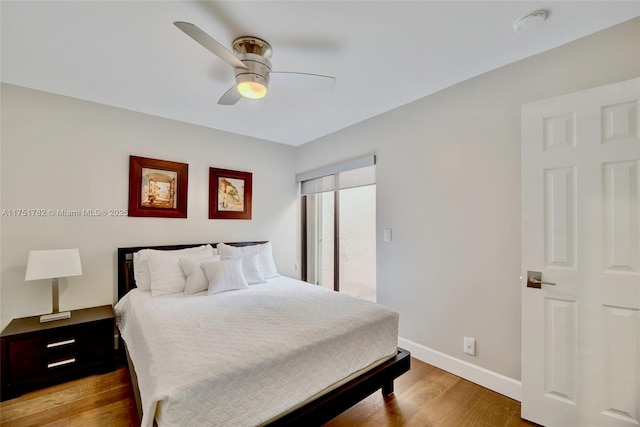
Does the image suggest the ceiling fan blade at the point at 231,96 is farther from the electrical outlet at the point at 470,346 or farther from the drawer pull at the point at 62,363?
the electrical outlet at the point at 470,346

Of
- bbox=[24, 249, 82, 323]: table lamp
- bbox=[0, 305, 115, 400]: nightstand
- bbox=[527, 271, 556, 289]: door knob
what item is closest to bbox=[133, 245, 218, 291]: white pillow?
bbox=[0, 305, 115, 400]: nightstand

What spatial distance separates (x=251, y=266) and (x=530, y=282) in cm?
247

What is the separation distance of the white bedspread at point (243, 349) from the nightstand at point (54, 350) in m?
0.23

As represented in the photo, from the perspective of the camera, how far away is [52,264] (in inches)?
91.4

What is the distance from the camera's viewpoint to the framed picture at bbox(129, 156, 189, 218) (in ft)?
9.77

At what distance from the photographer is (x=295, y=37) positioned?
1.82m

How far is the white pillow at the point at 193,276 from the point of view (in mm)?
2631

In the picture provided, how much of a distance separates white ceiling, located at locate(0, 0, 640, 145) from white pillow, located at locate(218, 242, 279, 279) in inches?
64.4

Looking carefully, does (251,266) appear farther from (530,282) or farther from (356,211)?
(530,282)

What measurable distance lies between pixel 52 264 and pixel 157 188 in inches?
45.0

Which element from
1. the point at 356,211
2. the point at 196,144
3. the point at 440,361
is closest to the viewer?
the point at 440,361

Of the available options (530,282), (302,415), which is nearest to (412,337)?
(530,282)

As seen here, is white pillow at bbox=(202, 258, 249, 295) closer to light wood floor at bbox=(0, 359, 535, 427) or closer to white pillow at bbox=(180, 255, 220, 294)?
white pillow at bbox=(180, 255, 220, 294)

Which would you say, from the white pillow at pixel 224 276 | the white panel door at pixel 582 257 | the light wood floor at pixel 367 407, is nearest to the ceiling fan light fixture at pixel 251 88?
the white pillow at pixel 224 276
